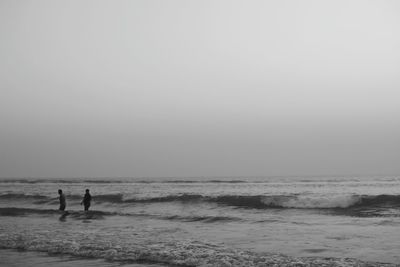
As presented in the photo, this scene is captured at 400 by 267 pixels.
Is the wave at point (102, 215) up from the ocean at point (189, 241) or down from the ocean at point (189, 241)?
A: down

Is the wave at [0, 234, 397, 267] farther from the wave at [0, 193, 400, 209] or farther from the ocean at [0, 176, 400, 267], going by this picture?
the wave at [0, 193, 400, 209]

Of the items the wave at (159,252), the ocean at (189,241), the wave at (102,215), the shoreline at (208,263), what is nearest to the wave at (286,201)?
the wave at (102,215)

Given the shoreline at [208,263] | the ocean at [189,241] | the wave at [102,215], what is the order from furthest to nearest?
the wave at [102,215] → the ocean at [189,241] → the shoreline at [208,263]

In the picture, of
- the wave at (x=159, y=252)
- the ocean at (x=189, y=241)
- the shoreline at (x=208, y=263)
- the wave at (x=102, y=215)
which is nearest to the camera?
the shoreline at (x=208, y=263)

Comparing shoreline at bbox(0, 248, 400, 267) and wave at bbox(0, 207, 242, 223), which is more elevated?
shoreline at bbox(0, 248, 400, 267)

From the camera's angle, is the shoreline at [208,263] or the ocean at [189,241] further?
the ocean at [189,241]

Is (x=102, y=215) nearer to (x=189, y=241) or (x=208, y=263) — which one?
(x=189, y=241)

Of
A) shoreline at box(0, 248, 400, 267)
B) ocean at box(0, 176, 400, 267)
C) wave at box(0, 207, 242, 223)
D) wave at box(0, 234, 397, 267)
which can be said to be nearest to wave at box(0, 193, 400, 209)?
wave at box(0, 207, 242, 223)

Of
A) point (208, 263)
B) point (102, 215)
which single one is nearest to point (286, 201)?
point (102, 215)

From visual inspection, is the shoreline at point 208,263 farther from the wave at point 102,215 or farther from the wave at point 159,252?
the wave at point 102,215

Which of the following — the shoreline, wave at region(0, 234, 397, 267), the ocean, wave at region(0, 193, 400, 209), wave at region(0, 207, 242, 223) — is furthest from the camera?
wave at region(0, 193, 400, 209)

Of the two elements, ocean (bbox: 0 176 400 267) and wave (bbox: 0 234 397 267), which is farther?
ocean (bbox: 0 176 400 267)

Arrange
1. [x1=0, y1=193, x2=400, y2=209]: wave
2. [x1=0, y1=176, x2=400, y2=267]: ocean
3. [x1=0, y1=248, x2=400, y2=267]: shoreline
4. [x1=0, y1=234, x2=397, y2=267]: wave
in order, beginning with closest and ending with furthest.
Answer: [x1=0, y1=248, x2=400, y2=267]: shoreline
[x1=0, y1=234, x2=397, y2=267]: wave
[x1=0, y1=176, x2=400, y2=267]: ocean
[x1=0, y1=193, x2=400, y2=209]: wave

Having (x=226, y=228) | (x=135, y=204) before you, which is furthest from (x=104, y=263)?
(x=135, y=204)
